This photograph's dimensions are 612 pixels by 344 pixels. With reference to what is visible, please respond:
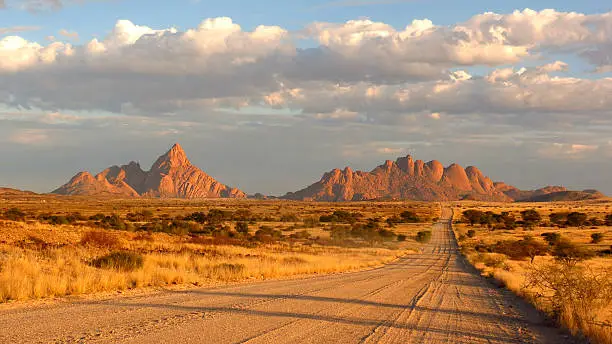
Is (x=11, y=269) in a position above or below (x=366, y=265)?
above

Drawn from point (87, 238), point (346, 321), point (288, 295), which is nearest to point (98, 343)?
point (346, 321)

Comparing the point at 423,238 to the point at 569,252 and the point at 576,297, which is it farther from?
the point at 576,297

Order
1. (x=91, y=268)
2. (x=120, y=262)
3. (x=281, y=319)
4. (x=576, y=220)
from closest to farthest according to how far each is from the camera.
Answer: (x=281, y=319), (x=91, y=268), (x=120, y=262), (x=576, y=220)

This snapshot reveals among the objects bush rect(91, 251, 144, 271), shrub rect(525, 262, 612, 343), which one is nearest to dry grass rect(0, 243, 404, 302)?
bush rect(91, 251, 144, 271)

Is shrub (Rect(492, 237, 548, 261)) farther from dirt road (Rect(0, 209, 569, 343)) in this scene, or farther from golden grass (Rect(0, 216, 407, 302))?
dirt road (Rect(0, 209, 569, 343))

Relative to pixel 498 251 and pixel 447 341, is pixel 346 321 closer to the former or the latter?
pixel 447 341

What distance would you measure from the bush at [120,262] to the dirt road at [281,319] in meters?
4.28

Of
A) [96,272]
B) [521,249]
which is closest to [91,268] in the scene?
[96,272]

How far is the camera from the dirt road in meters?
10.0

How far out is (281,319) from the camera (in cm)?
1223

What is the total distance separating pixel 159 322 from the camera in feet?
36.6

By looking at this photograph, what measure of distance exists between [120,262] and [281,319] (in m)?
10.7

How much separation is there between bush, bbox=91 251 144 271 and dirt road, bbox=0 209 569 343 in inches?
168

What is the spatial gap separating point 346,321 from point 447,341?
2543 mm
